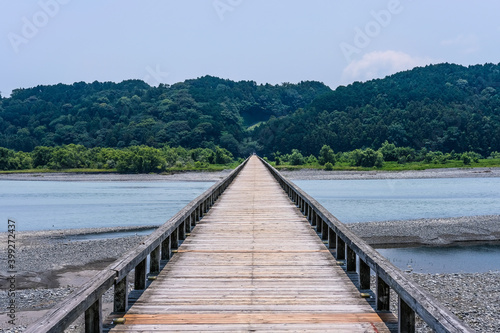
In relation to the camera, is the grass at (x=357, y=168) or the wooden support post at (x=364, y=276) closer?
the wooden support post at (x=364, y=276)

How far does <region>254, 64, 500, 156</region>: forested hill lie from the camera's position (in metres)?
90.6

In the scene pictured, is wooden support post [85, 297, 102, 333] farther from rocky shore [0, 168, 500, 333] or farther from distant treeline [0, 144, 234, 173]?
distant treeline [0, 144, 234, 173]

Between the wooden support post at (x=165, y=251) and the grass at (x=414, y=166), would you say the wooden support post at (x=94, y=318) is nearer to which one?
the wooden support post at (x=165, y=251)

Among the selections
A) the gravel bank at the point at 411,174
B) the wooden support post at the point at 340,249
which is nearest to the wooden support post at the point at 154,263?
the wooden support post at the point at 340,249

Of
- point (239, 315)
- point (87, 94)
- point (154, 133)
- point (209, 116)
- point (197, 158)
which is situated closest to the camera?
point (239, 315)

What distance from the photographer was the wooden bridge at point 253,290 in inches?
143

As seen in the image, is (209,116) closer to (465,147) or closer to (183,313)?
(465,147)

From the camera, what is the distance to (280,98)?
530 feet

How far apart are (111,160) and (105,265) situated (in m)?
68.5

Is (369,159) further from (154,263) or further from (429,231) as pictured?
(154,263)

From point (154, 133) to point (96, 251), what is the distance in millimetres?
90461

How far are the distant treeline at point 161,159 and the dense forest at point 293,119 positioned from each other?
9.42 m

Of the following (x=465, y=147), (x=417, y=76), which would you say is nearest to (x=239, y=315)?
(x=465, y=147)

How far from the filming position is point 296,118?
112688mm
